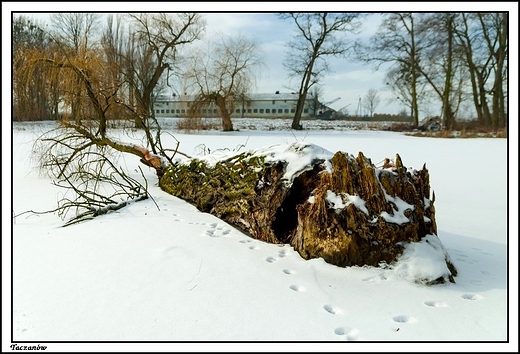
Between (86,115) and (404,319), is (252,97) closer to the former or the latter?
(86,115)

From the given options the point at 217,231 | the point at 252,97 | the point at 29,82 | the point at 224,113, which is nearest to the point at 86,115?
the point at 29,82

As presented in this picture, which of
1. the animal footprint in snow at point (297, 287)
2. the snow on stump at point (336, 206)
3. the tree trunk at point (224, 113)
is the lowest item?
the animal footprint in snow at point (297, 287)

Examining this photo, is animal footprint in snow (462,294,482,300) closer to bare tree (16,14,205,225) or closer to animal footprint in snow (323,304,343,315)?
animal footprint in snow (323,304,343,315)

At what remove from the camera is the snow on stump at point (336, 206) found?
3.17 meters

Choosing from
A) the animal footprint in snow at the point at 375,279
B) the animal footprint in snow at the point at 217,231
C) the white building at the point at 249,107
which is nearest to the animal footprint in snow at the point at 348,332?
the animal footprint in snow at the point at 375,279

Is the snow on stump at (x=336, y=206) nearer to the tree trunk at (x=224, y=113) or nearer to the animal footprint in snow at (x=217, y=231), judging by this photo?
the animal footprint in snow at (x=217, y=231)

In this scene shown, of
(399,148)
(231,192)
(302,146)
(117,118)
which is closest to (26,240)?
(231,192)

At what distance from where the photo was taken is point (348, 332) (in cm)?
230

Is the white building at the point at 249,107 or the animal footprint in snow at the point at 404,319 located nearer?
the animal footprint in snow at the point at 404,319

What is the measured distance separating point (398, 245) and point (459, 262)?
87 cm

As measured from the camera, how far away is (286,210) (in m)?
3.97

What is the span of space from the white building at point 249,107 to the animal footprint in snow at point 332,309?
16904 millimetres

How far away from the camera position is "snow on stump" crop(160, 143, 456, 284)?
317cm

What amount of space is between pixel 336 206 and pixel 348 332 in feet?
4.04
